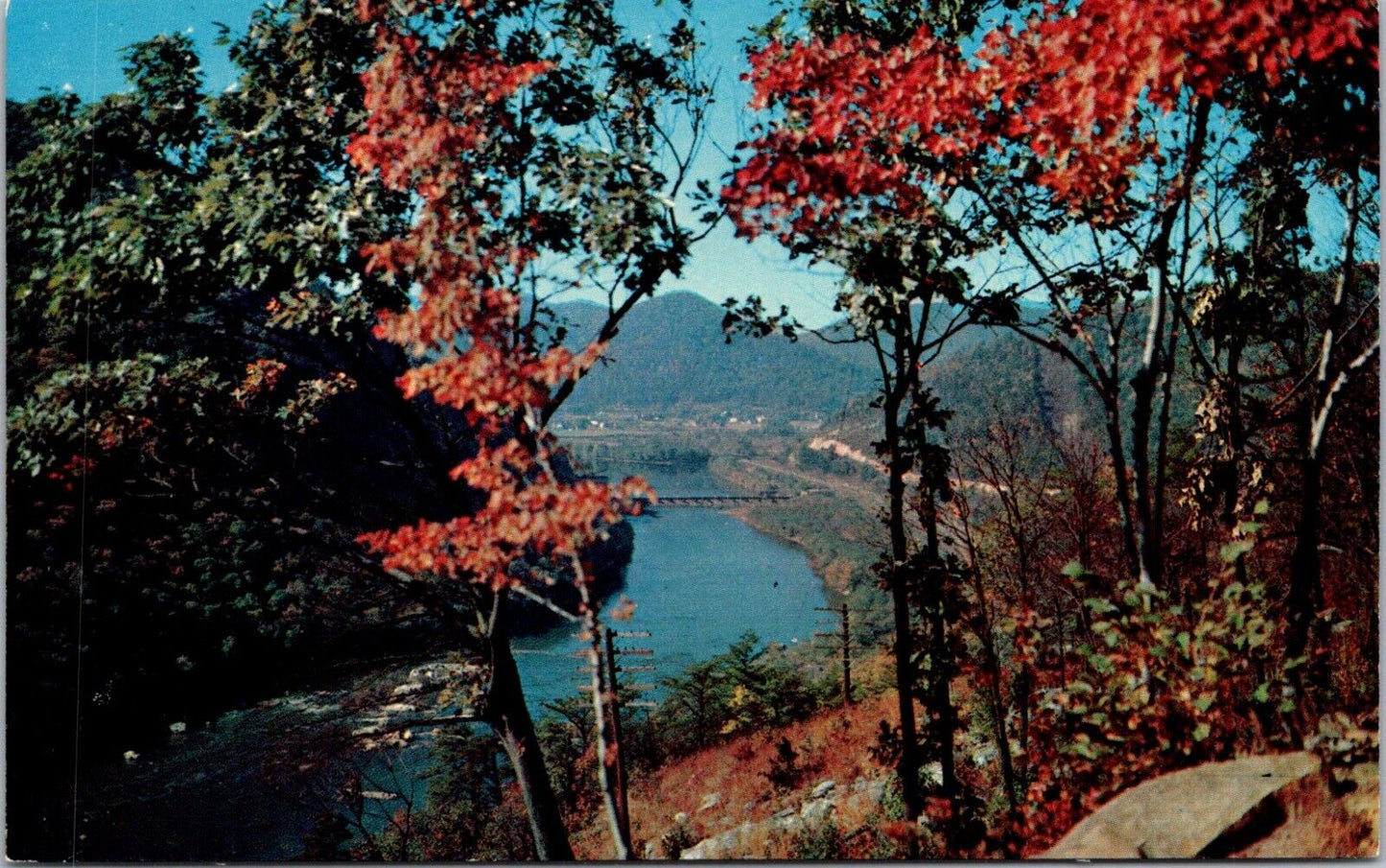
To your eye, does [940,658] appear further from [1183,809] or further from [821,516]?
[821,516]

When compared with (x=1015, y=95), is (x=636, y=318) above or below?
below

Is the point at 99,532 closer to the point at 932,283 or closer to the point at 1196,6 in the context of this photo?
the point at 932,283

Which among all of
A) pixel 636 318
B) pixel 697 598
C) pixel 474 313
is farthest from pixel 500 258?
pixel 697 598

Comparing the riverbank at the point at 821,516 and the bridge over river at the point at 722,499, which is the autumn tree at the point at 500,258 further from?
the bridge over river at the point at 722,499

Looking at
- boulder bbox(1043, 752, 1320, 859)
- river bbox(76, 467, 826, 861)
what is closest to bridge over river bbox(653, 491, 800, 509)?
river bbox(76, 467, 826, 861)

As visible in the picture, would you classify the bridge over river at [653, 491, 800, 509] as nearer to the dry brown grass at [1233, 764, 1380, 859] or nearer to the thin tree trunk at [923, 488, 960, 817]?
the thin tree trunk at [923, 488, 960, 817]

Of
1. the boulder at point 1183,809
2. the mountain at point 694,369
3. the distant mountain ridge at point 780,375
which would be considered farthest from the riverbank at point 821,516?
the boulder at point 1183,809
